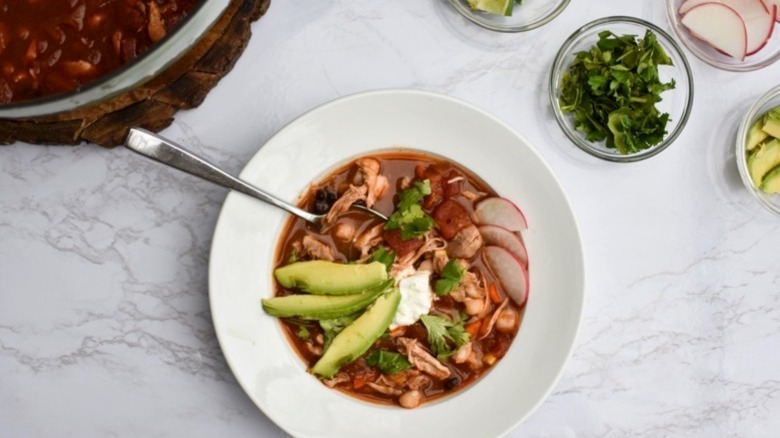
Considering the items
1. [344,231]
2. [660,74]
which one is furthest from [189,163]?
[660,74]

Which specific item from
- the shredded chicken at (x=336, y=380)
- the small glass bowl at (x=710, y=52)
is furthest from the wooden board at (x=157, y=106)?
the small glass bowl at (x=710, y=52)

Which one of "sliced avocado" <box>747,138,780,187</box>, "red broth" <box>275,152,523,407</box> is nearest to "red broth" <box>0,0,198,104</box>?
"red broth" <box>275,152,523,407</box>

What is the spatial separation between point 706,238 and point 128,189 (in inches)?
72.0

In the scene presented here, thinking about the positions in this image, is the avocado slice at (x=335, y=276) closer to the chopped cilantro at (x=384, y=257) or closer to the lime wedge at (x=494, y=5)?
the chopped cilantro at (x=384, y=257)

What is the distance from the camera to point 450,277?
273cm

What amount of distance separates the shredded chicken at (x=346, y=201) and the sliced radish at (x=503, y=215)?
368 millimetres

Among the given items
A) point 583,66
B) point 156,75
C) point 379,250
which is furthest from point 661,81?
point 156,75

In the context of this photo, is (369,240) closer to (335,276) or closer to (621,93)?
(335,276)

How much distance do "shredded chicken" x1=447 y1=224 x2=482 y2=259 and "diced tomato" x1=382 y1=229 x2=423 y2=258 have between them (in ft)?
0.32

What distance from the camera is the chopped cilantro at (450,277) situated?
2.72m

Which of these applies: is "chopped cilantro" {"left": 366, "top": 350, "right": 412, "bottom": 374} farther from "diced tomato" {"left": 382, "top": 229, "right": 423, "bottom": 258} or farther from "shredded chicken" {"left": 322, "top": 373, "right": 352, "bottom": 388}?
"diced tomato" {"left": 382, "top": 229, "right": 423, "bottom": 258}

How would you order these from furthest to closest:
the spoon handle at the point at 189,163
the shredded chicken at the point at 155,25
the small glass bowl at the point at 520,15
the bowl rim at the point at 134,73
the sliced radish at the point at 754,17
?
1. the sliced radish at the point at 754,17
2. the small glass bowl at the point at 520,15
3. the spoon handle at the point at 189,163
4. the shredded chicken at the point at 155,25
5. the bowl rim at the point at 134,73

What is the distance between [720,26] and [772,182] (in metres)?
0.52

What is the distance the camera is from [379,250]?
275cm
